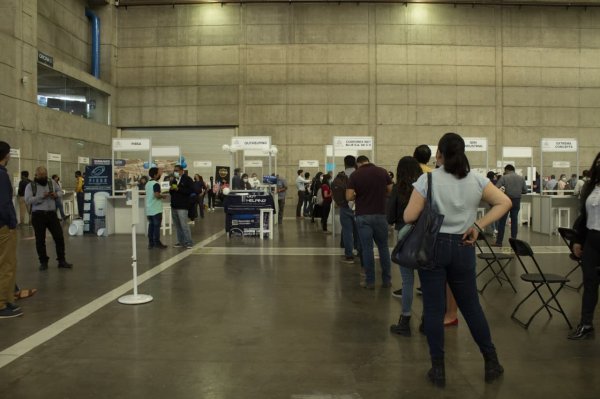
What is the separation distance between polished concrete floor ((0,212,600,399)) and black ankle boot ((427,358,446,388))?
0.05m

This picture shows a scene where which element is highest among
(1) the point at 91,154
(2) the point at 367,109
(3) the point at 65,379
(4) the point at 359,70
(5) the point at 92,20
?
(5) the point at 92,20

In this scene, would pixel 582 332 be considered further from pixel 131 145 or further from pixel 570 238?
pixel 131 145

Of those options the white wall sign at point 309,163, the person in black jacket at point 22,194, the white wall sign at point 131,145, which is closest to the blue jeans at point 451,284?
the white wall sign at point 131,145

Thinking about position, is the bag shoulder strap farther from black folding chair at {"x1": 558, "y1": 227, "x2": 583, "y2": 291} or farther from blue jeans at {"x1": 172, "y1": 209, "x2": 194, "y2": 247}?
blue jeans at {"x1": 172, "y1": 209, "x2": 194, "y2": 247}

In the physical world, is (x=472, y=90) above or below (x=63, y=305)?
above

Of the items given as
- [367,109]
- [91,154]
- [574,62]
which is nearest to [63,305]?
[91,154]

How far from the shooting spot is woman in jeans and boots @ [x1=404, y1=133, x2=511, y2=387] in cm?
352

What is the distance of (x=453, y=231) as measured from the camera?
11.6ft

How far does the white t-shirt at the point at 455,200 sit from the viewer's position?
3533 millimetres

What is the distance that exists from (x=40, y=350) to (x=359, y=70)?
2270 cm

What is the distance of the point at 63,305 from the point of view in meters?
5.96

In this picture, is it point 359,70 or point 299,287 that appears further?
point 359,70

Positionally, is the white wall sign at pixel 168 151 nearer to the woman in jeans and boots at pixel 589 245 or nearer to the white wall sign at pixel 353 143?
the white wall sign at pixel 353 143

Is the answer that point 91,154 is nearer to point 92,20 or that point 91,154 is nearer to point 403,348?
point 92,20
